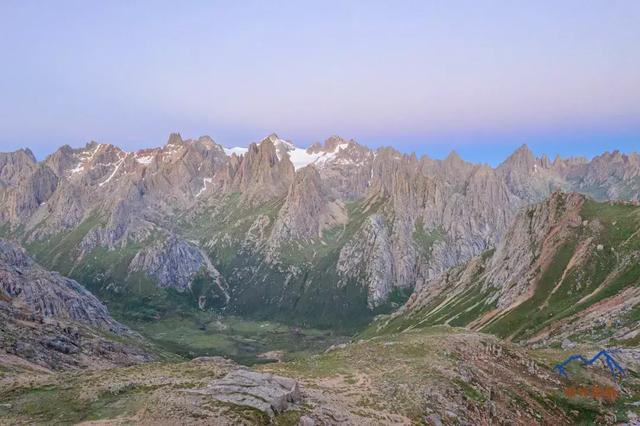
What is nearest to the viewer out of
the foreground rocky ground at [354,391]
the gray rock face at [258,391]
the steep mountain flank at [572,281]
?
the gray rock face at [258,391]

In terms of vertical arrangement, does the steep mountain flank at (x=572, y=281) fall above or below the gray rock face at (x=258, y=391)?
above

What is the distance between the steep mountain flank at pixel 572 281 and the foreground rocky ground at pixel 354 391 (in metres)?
51.7

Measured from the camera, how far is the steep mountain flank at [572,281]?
393 ft

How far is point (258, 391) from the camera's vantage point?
132 ft

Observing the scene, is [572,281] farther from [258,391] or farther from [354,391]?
[258,391]

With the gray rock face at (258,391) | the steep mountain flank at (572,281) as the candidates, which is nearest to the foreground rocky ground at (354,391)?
the gray rock face at (258,391)

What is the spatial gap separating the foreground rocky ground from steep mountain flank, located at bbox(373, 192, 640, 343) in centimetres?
5167

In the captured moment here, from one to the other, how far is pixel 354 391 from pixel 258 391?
38.7ft

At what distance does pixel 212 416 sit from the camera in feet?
117

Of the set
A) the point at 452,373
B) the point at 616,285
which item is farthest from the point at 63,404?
the point at 616,285

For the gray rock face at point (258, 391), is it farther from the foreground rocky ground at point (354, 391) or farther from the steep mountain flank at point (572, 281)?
the steep mountain flank at point (572, 281)

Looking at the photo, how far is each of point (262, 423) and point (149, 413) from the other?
8752 millimetres

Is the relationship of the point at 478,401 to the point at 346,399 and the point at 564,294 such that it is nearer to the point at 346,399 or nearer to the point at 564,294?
the point at 346,399

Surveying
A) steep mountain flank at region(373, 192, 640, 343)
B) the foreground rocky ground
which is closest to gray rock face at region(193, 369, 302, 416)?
the foreground rocky ground
